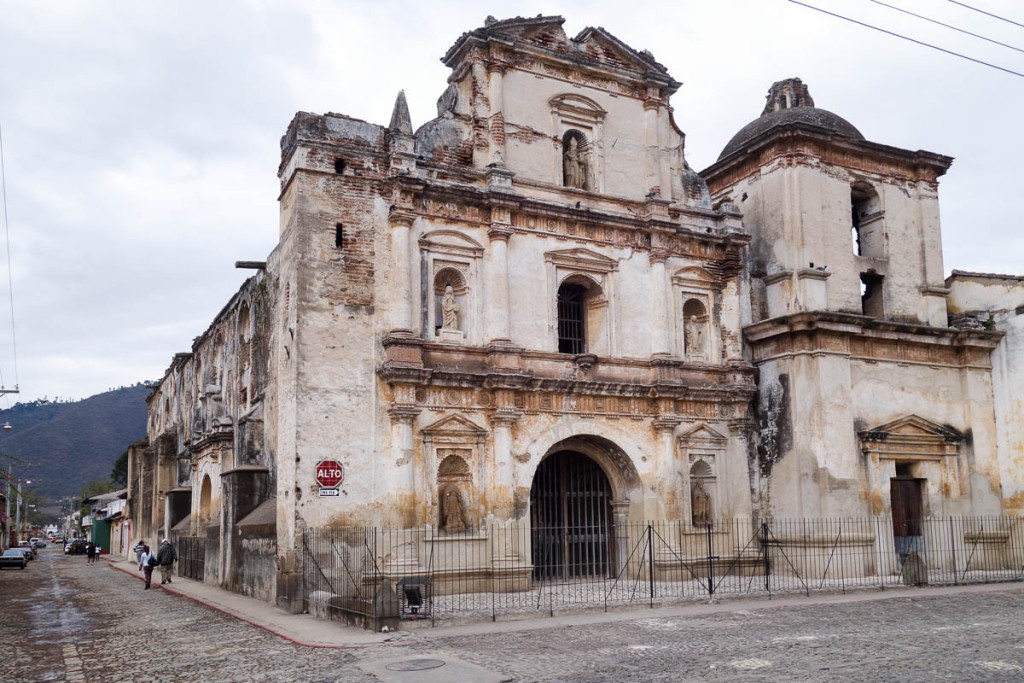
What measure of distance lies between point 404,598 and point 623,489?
7656mm

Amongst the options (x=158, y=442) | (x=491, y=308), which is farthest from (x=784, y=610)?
(x=158, y=442)

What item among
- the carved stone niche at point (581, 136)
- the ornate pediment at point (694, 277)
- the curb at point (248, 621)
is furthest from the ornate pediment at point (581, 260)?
the curb at point (248, 621)

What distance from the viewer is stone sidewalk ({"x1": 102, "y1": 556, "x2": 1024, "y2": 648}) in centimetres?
1348

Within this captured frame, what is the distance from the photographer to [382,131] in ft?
64.2

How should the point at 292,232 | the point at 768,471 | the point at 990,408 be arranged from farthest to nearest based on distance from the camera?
the point at 990,408, the point at 768,471, the point at 292,232

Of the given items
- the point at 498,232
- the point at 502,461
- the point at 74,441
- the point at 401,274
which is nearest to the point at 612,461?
the point at 502,461

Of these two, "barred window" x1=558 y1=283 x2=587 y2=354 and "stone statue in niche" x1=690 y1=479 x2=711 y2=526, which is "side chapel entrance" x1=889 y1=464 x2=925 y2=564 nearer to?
"stone statue in niche" x1=690 y1=479 x2=711 y2=526

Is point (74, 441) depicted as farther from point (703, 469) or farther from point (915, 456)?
point (915, 456)

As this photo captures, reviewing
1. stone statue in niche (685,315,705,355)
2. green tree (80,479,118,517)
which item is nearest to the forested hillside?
green tree (80,479,118,517)

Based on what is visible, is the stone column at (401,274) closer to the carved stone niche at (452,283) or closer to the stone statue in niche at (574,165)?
the carved stone niche at (452,283)

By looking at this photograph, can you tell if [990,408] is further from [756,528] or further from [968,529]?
[756,528]

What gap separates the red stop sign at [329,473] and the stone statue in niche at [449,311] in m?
3.91

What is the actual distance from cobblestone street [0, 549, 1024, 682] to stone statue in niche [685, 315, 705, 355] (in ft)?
24.5

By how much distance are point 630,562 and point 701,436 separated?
351cm
